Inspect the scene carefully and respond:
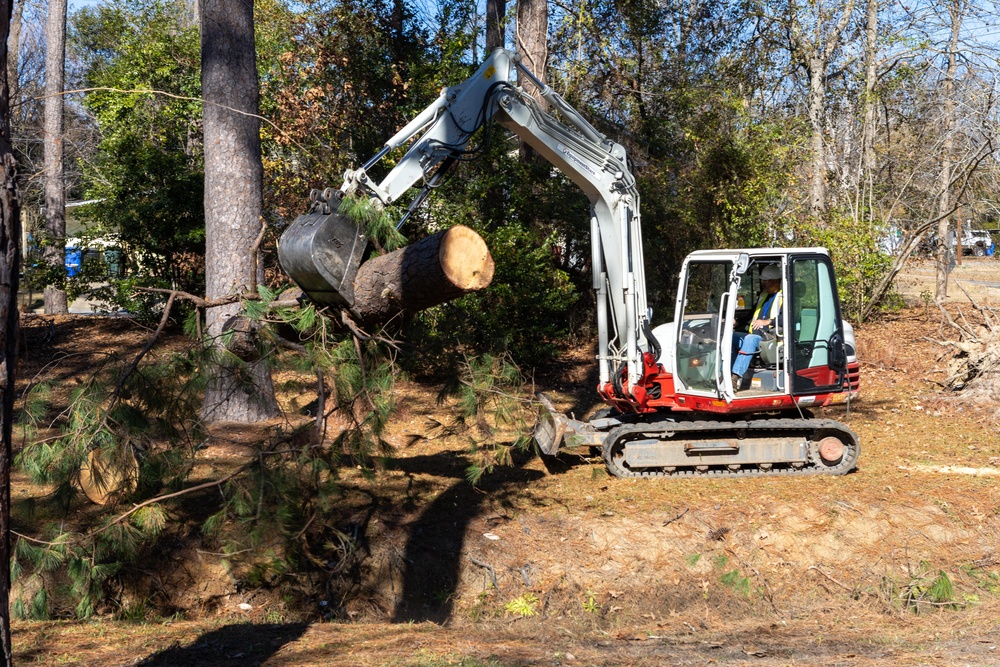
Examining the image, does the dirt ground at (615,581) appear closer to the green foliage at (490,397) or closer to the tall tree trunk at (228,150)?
the green foliage at (490,397)

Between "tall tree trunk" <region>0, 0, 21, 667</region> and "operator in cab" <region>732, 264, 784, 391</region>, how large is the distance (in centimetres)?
663

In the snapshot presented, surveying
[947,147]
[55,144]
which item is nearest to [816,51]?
[947,147]

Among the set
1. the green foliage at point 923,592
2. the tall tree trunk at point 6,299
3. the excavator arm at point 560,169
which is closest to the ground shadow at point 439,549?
the excavator arm at point 560,169

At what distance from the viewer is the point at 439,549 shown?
7.01 metres

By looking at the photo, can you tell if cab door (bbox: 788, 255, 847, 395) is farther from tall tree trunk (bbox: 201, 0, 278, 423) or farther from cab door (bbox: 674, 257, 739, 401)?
tall tree trunk (bbox: 201, 0, 278, 423)

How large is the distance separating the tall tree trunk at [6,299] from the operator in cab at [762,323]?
21.8 feet

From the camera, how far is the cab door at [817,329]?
852 centimetres

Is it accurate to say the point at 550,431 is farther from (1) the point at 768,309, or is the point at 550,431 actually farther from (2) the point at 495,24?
(2) the point at 495,24

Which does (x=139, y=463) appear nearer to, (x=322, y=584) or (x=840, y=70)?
(x=322, y=584)

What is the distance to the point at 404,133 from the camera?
705cm

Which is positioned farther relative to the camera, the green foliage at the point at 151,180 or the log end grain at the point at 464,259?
the green foliage at the point at 151,180

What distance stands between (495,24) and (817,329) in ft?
30.5

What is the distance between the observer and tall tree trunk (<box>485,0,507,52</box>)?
1509cm

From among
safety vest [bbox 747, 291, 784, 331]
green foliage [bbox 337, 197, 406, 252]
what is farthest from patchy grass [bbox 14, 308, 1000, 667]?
safety vest [bbox 747, 291, 784, 331]
